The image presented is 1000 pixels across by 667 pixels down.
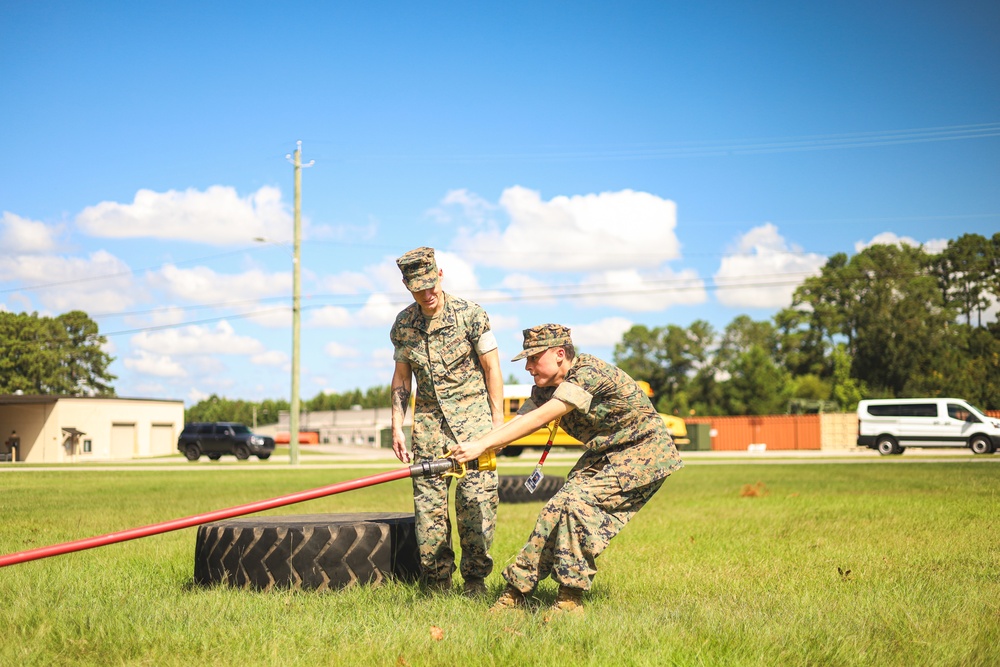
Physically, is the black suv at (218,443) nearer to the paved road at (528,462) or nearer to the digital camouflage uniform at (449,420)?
the paved road at (528,462)

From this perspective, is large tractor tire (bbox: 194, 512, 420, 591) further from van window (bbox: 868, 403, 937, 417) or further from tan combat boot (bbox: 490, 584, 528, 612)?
van window (bbox: 868, 403, 937, 417)

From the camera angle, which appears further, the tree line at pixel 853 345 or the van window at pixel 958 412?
the tree line at pixel 853 345

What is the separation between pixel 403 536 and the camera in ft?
19.0

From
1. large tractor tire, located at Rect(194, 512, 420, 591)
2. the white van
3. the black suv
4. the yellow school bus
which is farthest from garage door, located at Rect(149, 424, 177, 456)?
large tractor tire, located at Rect(194, 512, 420, 591)

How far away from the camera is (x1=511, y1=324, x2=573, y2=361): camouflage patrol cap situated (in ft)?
16.7

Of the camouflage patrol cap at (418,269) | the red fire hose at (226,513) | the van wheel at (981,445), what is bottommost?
the van wheel at (981,445)

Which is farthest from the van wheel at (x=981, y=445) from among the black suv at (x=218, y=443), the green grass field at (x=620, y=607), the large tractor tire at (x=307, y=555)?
the large tractor tire at (x=307, y=555)

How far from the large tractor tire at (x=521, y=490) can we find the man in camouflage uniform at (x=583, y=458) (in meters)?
7.36

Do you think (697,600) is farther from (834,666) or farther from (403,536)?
(403,536)

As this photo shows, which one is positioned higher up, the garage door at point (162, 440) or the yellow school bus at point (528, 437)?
the yellow school bus at point (528, 437)

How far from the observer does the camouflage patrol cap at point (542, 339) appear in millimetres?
5078

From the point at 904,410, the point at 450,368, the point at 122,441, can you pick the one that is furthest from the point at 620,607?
the point at 122,441

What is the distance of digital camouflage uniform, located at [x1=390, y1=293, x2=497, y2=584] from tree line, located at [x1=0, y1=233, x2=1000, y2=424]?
2047 inches

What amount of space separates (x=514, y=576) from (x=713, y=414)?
271ft
